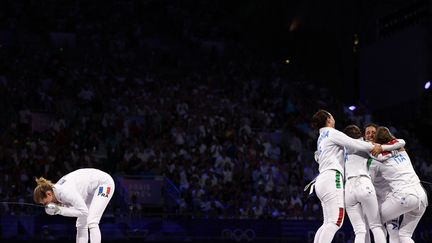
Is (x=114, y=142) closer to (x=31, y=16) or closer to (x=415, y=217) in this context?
(x=31, y=16)

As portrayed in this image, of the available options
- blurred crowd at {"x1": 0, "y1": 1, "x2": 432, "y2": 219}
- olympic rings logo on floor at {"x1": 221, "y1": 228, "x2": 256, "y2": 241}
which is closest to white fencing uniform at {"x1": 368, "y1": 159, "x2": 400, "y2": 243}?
olympic rings logo on floor at {"x1": 221, "y1": 228, "x2": 256, "y2": 241}

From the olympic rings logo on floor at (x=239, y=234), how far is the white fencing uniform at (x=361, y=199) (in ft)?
26.4

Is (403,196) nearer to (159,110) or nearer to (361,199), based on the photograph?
(361,199)

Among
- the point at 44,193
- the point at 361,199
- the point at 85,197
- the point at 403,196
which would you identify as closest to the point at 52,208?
the point at 44,193

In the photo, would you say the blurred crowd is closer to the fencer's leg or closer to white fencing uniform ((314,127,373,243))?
the fencer's leg

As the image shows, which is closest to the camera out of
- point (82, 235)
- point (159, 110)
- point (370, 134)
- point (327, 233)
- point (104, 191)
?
point (327, 233)

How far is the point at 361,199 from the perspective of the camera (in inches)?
370

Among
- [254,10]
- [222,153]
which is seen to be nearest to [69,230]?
[222,153]

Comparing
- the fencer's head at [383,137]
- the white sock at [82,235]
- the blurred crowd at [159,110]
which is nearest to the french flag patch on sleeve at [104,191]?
the white sock at [82,235]

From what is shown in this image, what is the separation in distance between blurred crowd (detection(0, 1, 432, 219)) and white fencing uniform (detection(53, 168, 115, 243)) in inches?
279

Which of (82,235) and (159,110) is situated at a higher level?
(159,110)

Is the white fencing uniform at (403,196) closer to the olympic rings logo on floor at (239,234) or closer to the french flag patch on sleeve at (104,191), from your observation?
the french flag patch on sleeve at (104,191)

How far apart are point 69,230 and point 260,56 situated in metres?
15.8

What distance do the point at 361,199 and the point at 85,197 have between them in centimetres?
371
